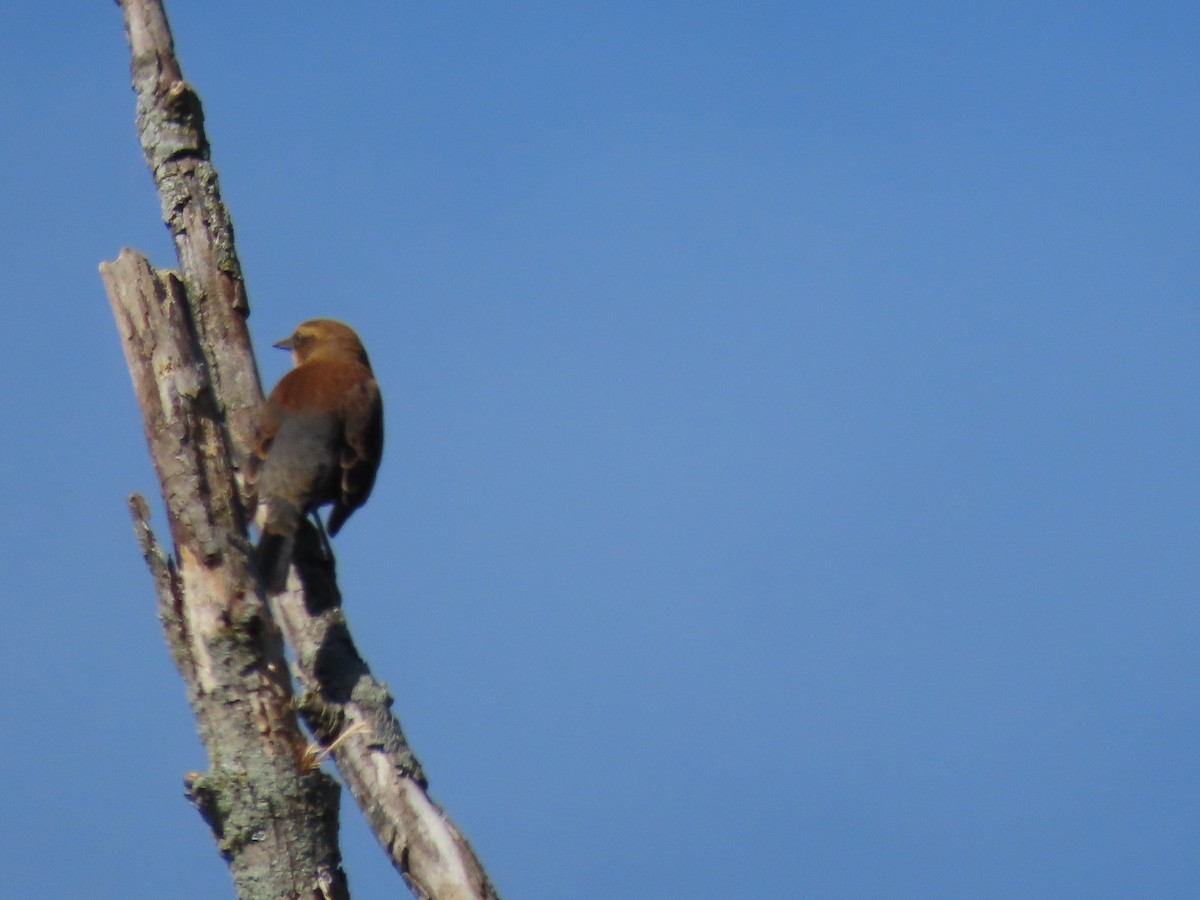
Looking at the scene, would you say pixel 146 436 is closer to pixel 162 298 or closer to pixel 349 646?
pixel 162 298

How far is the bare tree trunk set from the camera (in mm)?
4293

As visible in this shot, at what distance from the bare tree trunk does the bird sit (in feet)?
3.30

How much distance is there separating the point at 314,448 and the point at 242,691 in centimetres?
282

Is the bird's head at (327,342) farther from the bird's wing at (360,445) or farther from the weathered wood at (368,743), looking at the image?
the weathered wood at (368,743)

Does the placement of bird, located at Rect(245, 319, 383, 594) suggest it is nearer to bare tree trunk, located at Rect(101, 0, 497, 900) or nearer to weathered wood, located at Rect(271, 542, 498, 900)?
weathered wood, located at Rect(271, 542, 498, 900)

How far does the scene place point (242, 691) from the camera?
4.40 metres

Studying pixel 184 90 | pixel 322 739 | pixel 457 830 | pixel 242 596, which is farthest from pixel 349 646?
pixel 184 90

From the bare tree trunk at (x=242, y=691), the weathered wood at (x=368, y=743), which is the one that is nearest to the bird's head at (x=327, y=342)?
the weathered wood at (x=368, y=743)

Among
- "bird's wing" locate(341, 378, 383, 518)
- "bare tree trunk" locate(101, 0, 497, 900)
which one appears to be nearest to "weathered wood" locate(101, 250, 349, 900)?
"bare tree trunk" locate(101, 0, 497, 900)

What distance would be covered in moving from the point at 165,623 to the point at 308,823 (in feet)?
2.44

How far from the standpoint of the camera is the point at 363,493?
7.64 metres

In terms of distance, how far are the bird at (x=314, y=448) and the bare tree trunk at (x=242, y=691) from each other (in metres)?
1.01

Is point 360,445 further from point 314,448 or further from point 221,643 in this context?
point 221,643

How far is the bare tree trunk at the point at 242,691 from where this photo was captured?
429 centimetres
